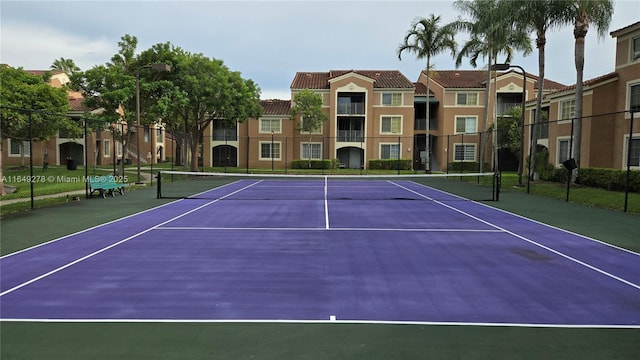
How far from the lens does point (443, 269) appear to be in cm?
691

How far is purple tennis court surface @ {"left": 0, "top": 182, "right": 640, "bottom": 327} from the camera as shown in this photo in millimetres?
5016

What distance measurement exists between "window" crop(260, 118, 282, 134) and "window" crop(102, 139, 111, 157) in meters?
17.6

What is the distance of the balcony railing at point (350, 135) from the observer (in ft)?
141

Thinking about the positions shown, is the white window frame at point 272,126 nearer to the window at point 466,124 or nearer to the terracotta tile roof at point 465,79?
the terracotta tile roof at point 465,79

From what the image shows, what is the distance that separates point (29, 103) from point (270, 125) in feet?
67.7

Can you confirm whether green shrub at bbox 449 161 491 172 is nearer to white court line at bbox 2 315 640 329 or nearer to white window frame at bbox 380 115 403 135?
white window frame at bbox 380 115 403 135

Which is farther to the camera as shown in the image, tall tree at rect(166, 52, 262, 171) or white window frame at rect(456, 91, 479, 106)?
white window frame at rect(456, 91, 479, 106)

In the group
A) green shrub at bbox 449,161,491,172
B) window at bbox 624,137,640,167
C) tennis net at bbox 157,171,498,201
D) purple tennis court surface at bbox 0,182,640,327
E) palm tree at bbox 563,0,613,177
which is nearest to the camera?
purple tennis court surface at bbox 0,182,640,327

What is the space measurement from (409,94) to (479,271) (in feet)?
125

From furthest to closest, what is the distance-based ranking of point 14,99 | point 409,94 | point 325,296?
point 409,94
point 14,99
point 325,296

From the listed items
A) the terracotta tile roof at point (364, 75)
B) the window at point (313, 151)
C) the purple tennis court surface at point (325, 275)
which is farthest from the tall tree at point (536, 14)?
the window at point (313, 151)

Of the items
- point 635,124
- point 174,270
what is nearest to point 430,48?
point 635,124

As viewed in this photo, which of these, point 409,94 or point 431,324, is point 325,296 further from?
point 409,94

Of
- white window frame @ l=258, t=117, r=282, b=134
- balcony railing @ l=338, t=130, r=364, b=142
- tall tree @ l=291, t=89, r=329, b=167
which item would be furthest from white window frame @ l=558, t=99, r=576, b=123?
white window frame @ l=258, t=117, r=282, b=134
